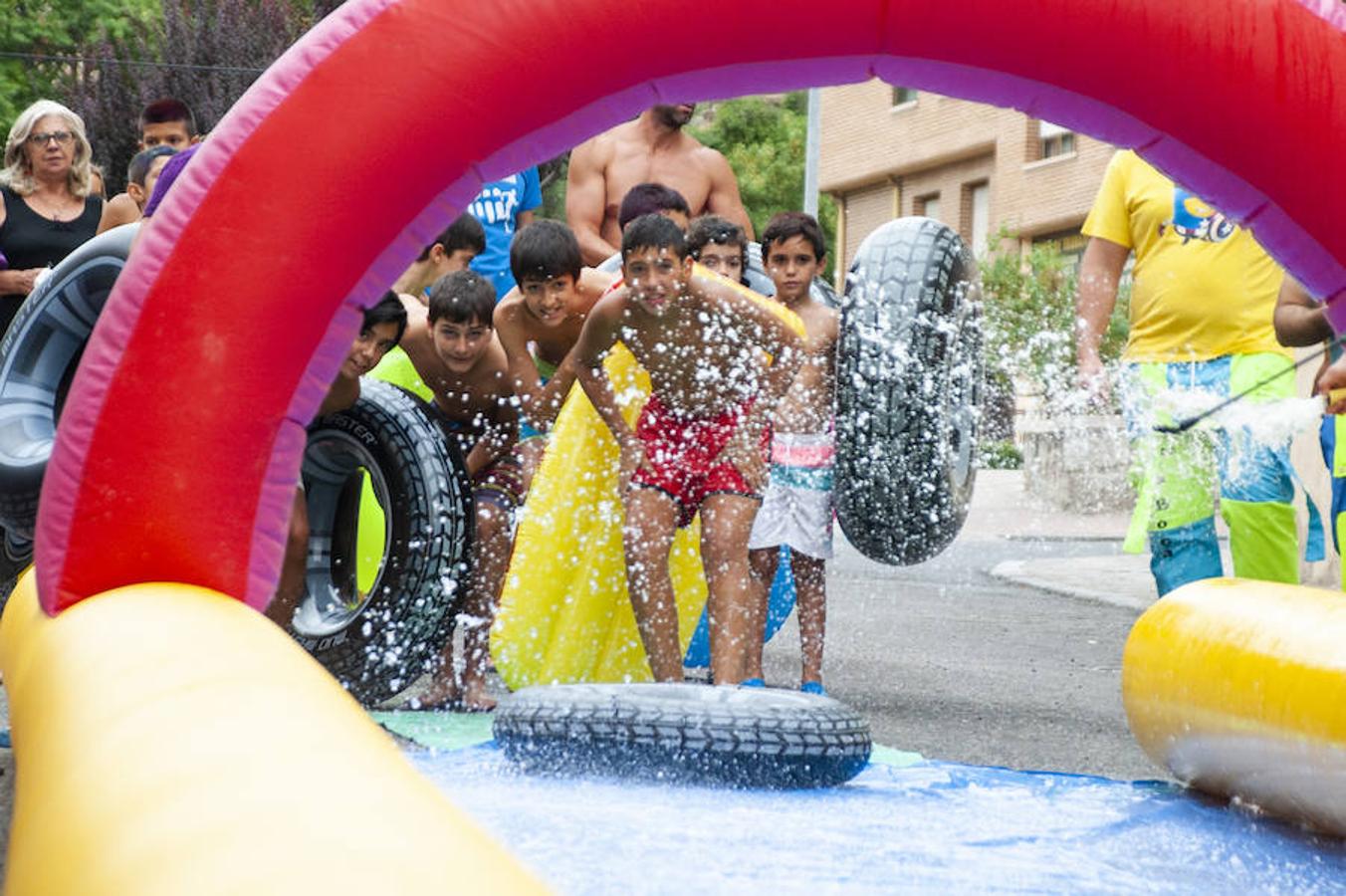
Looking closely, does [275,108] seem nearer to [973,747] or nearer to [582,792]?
[582,792]

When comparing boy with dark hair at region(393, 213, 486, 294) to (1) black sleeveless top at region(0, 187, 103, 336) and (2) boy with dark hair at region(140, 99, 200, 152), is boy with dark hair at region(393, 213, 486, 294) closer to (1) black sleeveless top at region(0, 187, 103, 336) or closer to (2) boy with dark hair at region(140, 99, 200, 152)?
(1) black sleeveless top at region(0, 187, 103, 336)

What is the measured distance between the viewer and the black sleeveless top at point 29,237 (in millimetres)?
7008

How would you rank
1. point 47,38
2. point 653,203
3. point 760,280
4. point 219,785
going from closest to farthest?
1. point 219,785
2. point 653,203
3. point 760,280
4. point 47,38

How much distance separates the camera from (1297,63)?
3.52 meters

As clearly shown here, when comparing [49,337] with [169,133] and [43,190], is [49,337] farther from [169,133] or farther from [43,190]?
[169,133]

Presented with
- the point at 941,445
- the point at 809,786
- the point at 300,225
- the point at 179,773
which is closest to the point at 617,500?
the point at 941,445

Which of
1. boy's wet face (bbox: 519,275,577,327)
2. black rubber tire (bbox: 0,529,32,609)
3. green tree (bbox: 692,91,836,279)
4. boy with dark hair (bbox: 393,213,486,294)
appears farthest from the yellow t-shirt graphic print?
green tree (bbox: 692,91,836,279)

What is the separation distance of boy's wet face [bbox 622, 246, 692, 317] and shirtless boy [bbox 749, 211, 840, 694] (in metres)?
0.58

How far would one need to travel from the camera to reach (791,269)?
6547 mm

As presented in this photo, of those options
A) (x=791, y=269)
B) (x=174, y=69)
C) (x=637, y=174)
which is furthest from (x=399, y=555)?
(x=174, y=69)

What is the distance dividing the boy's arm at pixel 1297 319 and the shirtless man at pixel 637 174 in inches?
100.0

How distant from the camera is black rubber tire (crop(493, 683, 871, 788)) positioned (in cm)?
448

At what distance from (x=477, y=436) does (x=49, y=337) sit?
167 centimetres

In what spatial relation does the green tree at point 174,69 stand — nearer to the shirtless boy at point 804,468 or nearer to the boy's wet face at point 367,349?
the shirtless boy at point 804,468
